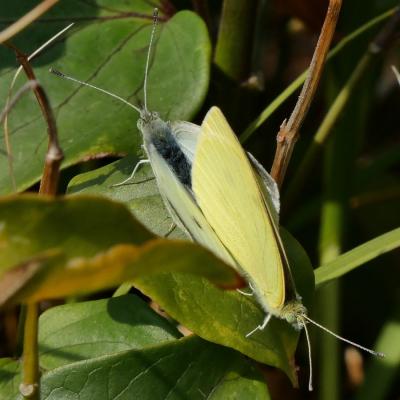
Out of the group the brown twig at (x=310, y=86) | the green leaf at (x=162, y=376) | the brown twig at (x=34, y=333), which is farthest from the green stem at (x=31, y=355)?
the brown twig at (x=310, y=86)

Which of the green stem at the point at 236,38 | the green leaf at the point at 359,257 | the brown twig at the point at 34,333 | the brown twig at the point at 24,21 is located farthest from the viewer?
the green stem at the point at 236,38

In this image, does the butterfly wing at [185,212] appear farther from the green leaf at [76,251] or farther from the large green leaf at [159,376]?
the green leaf at [76,251]

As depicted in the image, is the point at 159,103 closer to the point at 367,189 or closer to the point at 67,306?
the point at 67,306

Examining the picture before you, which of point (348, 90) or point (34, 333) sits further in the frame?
point (348, 90)

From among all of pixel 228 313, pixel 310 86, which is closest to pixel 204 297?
pixel 228 313

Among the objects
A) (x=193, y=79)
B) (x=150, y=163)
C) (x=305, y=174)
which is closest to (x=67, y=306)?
(x=150, y=163)

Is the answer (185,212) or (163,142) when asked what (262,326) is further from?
(163,142)
